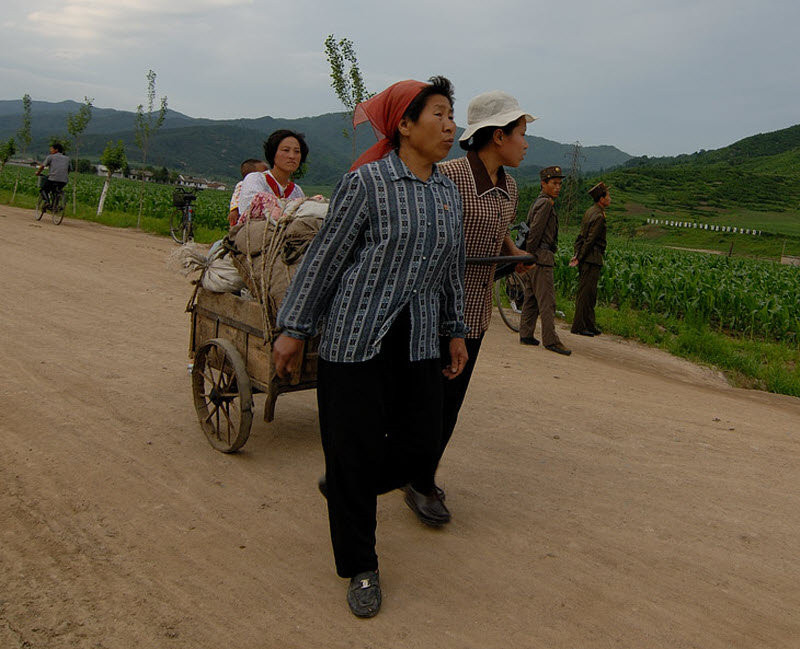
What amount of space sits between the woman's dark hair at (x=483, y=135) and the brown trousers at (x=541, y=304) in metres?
5.28

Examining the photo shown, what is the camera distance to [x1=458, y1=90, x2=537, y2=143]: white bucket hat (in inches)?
141

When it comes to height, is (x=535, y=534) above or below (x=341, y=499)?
below

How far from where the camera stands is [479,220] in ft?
11.9

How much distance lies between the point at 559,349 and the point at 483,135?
5.48 meters

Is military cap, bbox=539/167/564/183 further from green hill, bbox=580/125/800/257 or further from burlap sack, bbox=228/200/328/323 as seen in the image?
green hill, bbox=580/125/800/257

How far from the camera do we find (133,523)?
3572 millimetres

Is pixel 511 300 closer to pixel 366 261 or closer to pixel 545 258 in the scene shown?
pixel 545 258

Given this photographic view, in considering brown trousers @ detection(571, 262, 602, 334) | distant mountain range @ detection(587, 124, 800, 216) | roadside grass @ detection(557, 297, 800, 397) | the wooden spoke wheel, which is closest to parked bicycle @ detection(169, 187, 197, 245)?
the wooden spoke wheel

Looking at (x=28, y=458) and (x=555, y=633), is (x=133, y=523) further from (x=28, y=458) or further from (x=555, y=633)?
(x=555, y=633)

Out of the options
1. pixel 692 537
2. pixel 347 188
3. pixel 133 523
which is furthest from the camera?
pixel 692 537

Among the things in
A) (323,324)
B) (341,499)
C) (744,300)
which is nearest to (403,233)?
(323,324)

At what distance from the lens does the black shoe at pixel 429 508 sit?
3.75m

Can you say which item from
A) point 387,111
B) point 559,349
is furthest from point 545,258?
point 387,111

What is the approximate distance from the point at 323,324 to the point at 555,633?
5.22ft
